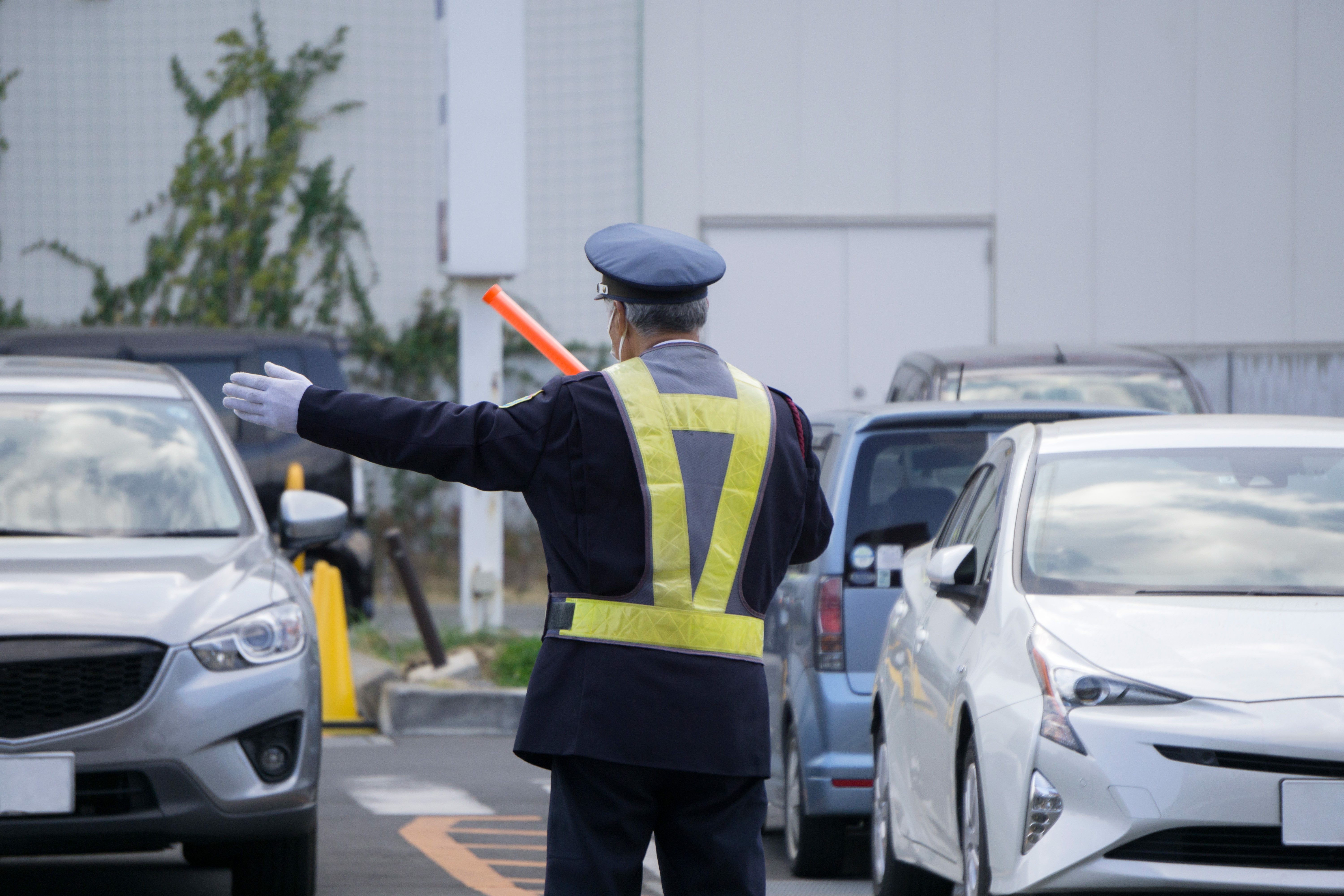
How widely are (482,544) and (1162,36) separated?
30.2 feet

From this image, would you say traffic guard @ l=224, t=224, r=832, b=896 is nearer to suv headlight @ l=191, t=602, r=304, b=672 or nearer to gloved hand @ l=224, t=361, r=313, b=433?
gloved hand @ l=224, t=361, r=313, b=433

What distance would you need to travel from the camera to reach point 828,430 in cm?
680

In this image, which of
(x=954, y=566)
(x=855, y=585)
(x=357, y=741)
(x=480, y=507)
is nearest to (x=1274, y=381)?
(x=480, y=507)

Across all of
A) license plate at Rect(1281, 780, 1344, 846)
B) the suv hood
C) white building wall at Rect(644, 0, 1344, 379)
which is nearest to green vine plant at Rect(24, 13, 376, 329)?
white building wall at Rect(644, 0, 1344, 379)

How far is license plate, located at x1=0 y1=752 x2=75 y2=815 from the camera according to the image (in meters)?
4.80

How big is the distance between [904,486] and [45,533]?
290 cm

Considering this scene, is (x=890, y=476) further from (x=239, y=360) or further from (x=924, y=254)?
(x=924, y=254)

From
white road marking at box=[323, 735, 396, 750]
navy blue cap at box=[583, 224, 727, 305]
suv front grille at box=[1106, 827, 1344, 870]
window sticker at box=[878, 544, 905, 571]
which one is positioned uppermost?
navy blue cap at box=[583, 224, 727, 305]

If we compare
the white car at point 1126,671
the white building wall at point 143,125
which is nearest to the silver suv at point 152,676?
the white car at point 1126,671

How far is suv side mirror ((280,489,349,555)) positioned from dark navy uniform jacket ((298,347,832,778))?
3.06m

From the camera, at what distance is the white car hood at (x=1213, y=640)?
399 centimetres

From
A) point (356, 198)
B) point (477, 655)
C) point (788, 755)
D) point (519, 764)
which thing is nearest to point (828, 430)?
point (788, 755)

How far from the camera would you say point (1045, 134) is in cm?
1694

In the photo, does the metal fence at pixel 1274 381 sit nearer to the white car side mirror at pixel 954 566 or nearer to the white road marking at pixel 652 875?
the white road marking at pixel 652 875
